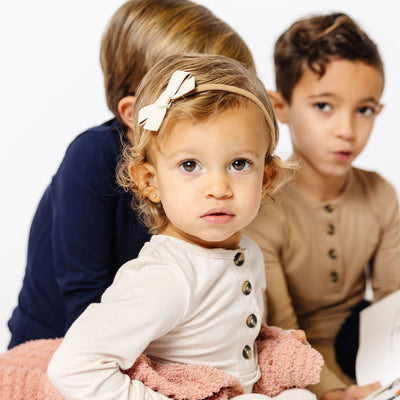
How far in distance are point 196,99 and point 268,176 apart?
0.70 feet

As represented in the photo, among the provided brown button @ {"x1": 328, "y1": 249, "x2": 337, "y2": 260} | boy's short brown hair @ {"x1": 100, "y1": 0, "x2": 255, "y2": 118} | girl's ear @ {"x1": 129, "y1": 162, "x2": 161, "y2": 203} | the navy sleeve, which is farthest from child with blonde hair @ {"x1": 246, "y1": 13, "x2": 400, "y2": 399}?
girl's ear @ {"x1": 129, "y1": 162, "x2": 161, "y2": 203}

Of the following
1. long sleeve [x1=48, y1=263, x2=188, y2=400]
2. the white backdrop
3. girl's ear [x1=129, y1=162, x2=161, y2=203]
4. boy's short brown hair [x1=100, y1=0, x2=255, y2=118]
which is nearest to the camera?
long sleeve [x1=48, y1=263, x2=188, y2=400]

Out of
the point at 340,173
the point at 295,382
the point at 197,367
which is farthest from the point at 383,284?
the point at 197,367

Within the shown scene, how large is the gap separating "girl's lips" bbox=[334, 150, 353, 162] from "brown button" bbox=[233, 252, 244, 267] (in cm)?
52

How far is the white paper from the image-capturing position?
147cm

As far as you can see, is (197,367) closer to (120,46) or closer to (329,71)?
(120,46)

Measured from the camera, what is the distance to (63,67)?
2232 mm

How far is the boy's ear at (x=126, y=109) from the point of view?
1413 millimetres

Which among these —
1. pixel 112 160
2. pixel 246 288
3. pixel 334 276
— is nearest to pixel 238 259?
pixel 246 288

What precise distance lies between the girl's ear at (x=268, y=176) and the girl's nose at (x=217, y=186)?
0.14 meters

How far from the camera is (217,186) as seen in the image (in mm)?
1069

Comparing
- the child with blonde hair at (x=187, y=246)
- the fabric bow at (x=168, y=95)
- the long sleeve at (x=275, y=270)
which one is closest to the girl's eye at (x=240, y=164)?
the child with blonde hair at (x=187, y=246)

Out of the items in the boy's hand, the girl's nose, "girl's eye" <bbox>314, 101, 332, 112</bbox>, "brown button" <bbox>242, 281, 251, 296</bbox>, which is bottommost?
the boy's hand

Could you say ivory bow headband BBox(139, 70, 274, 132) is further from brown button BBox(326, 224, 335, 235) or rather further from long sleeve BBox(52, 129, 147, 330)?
brown button BBox(326, 224, 335, 235)
